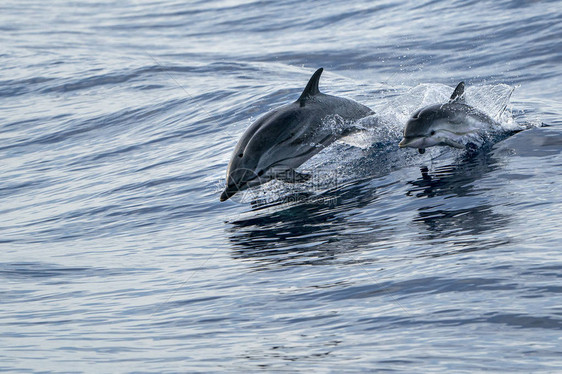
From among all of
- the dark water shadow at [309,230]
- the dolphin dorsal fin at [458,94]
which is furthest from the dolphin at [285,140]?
the dolphin dorsal fin at [458,94]

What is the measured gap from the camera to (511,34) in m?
18.0

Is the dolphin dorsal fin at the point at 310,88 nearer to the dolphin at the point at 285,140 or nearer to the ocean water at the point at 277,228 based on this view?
the dolphin at the point at 285,140

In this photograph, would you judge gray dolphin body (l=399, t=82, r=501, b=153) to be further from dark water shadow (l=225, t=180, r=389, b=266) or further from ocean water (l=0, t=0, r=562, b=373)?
dark water shadow (l=225, t=180, r=389, b=266)

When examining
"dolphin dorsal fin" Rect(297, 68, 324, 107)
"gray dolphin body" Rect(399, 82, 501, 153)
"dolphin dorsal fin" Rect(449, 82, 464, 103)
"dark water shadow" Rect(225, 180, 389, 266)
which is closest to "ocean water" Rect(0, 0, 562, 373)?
"dark water shadow" Rect(225, 180, 389, 266)

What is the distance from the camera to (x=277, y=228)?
7.59 metres

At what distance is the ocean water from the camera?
508cm

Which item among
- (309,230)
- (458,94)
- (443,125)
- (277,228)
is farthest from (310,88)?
(309,230)

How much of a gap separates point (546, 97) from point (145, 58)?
969cm

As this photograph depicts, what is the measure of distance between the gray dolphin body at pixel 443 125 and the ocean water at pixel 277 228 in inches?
12.3

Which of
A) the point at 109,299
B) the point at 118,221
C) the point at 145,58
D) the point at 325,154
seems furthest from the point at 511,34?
the point at 109,299

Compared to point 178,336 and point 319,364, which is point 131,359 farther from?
point 319,364

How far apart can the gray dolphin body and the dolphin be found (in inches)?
30.9

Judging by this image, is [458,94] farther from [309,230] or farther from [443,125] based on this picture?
[309,230]

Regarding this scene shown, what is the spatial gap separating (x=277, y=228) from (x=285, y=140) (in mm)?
1002
